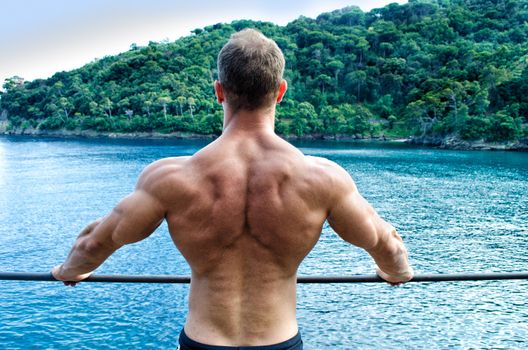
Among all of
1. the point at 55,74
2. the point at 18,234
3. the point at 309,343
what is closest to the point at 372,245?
the point at 309,343

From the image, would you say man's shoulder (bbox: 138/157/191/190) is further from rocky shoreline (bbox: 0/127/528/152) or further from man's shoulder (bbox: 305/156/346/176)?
rocky shoreline (bbox: 0/127/528/152)

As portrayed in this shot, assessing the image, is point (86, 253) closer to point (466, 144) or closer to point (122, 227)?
point (122, 227)

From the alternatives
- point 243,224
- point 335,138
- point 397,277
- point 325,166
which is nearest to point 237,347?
point 243,224

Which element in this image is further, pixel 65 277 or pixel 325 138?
pixel 325 138

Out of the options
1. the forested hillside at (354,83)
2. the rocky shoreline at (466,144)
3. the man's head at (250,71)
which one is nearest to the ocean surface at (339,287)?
the man's head at (250,71)

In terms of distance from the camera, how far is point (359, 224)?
149 centimetres

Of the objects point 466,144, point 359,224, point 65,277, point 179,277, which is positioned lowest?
point 466,144

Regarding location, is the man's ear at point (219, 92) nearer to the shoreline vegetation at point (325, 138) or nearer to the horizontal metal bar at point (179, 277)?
the horizontal metal bar at point (179, 277)

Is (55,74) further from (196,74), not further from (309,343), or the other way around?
(309,343)

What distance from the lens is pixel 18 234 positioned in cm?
2670

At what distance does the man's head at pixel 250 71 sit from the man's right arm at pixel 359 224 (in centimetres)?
33

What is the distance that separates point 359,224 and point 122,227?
0.77 metres

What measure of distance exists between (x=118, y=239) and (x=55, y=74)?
505 ft

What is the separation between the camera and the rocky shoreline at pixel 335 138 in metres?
70.8
